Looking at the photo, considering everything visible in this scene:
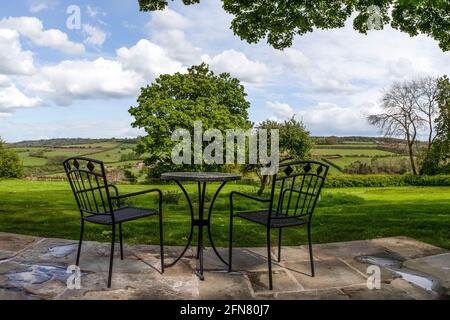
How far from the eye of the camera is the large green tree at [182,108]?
2146 centimetres

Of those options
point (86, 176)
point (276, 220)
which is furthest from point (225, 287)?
point (86, 176)

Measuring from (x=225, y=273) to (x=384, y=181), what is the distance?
32.3 metres

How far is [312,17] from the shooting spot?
9.10 meters

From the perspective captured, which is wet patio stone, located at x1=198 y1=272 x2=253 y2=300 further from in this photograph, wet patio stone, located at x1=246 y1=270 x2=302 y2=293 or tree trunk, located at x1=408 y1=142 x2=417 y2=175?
tree trunk, located at x1=408 y1=142 x2=417 y2=175

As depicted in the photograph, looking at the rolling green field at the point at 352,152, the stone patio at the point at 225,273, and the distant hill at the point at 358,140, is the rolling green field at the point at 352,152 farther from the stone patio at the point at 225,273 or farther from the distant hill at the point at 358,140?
the stone patio at the point at 225,273

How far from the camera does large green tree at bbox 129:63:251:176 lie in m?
21.5

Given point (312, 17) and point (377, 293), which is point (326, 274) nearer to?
point (377, 293)

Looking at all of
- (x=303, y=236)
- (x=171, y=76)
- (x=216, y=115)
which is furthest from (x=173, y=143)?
(x=303, y=236)

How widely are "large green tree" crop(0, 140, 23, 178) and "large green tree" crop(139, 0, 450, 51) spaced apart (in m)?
30.5

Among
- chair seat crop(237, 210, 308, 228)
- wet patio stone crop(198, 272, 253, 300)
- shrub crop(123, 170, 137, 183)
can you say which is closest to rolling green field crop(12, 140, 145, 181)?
shrub crop(123, 170, 137, 183)

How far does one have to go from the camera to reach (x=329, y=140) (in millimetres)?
47594

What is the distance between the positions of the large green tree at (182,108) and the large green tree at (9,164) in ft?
59.0
